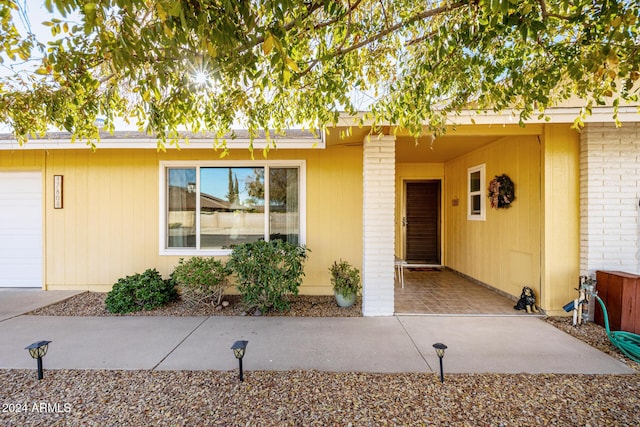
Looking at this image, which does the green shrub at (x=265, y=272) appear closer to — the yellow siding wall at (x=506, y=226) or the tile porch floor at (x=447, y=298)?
the tile porch floor at (x=447, y=298)

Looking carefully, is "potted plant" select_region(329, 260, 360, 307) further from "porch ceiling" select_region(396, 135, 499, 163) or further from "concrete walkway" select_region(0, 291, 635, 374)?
"porch ceiling" select_region(396, 135, 499, 163)

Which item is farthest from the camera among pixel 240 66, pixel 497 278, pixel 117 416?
pixel 497 278

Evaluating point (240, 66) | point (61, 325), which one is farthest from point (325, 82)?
point (61, 325)

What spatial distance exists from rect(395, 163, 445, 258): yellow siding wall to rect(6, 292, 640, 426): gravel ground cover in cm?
544

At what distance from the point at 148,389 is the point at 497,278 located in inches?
214

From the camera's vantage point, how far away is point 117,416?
2219mm

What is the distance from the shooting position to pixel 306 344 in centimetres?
338

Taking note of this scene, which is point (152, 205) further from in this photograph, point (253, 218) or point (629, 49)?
point (629, 49)

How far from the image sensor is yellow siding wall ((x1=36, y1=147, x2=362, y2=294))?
5340 mm

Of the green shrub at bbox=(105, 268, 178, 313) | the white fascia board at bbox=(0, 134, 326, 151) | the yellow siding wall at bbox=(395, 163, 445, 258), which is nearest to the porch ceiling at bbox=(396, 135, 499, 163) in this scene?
the yellow siding wall at bbox=(395, 163, 445, 258)

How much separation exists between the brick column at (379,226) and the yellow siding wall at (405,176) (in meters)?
3.78

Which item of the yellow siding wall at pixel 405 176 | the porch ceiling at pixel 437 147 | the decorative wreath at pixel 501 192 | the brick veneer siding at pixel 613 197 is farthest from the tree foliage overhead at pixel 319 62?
the yellow siding wall at pixel 405 176

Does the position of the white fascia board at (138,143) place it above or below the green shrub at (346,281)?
above

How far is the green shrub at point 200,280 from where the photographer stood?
4.50 meters
